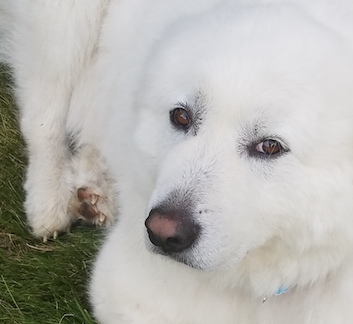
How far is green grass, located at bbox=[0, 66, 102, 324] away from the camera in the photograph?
336cm

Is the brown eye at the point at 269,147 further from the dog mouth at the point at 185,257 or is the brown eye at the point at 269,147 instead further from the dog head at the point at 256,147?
the dog mouth at the point at 185,257

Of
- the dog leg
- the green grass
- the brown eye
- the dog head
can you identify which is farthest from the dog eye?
the dog leg

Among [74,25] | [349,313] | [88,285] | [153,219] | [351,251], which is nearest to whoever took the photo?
[153,219]

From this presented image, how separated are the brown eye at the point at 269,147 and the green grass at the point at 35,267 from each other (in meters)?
1.30

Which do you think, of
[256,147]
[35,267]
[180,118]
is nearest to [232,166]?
[256,147]

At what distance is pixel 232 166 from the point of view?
239 centimetres

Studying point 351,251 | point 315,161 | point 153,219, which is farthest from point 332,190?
point 153,219

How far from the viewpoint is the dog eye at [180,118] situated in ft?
8.19

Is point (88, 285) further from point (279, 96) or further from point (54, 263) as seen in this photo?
point (279, 96)

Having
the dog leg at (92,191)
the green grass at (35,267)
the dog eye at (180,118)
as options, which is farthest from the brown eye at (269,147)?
the dog leg at (92,191)

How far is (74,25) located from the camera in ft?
12.3

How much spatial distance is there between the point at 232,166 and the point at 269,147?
0.14 metres

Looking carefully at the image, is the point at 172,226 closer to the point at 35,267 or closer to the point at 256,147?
the point at 256,147

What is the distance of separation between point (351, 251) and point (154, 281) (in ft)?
2.67
